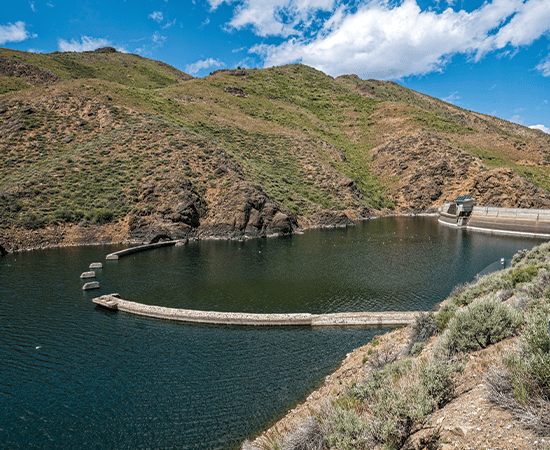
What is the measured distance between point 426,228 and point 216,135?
59718 mm

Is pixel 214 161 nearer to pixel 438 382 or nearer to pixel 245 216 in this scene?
pixel 245 216

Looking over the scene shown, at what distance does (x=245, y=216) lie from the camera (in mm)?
58656

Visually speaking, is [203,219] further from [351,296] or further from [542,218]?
[542,218]

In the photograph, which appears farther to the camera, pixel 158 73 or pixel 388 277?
pixel 158 73

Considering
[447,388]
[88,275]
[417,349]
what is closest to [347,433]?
[447,388]

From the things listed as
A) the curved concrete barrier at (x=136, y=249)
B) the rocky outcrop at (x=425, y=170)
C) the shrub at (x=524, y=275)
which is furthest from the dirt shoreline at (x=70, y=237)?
the rocky outcrop at (x=425, y=170)

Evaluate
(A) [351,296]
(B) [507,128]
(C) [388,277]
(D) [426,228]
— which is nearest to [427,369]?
(A) [351,296]

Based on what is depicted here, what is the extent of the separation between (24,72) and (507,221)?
463ft

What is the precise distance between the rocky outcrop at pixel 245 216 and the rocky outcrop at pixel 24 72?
8742cm

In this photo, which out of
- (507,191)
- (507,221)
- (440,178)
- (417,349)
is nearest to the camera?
(417,349)

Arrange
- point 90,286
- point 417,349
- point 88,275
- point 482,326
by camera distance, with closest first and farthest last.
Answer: point 482,326 < point 417,349 < point 90,286 < point 88,275

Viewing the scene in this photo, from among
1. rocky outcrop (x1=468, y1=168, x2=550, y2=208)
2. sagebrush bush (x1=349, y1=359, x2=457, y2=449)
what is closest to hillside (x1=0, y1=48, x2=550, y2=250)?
rocky outcrop (x1=468, y1=168, x2=550, y2=208)

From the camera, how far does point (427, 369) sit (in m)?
8.01

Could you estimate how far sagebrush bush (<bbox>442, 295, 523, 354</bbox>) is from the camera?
940cm
